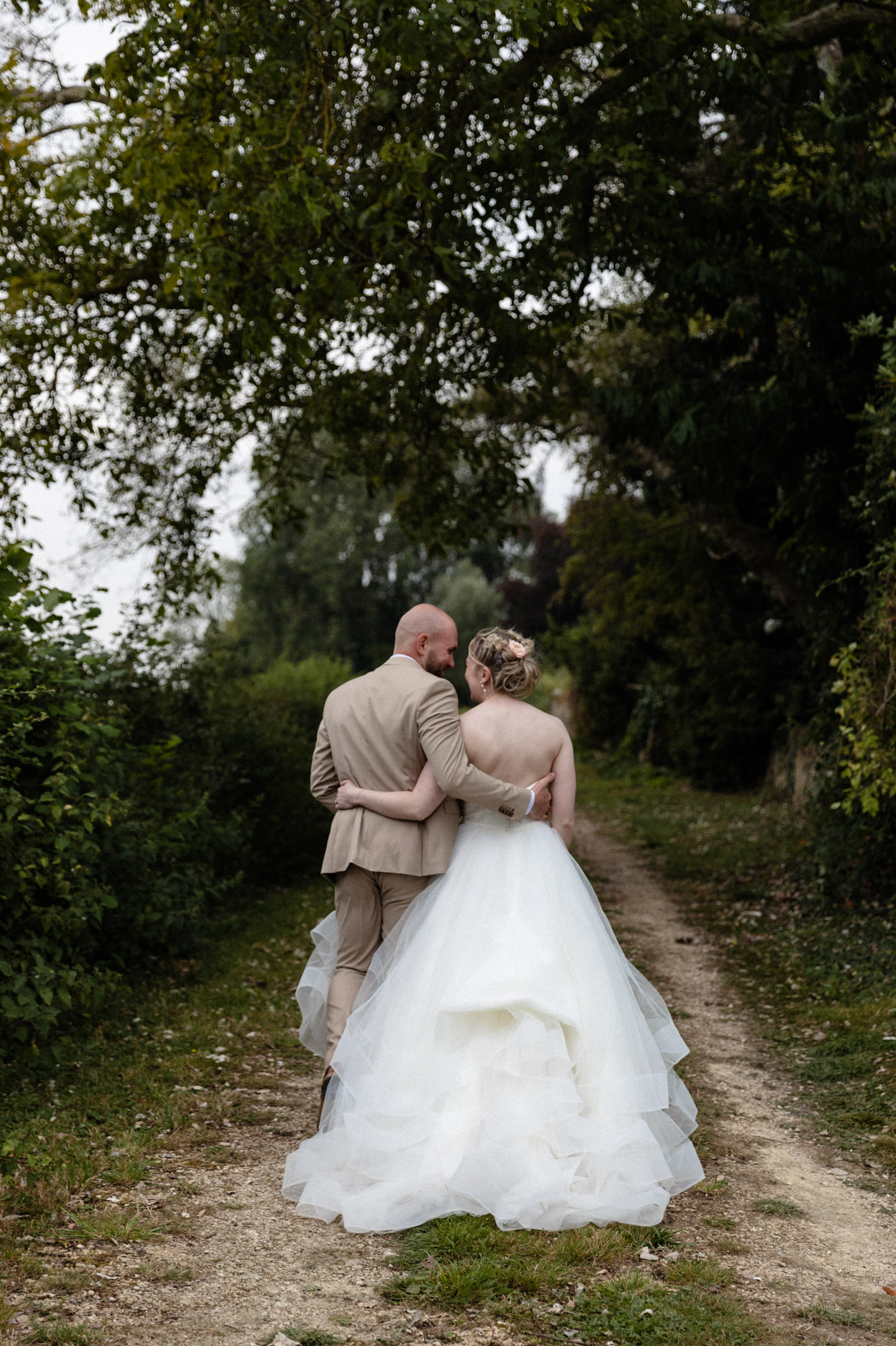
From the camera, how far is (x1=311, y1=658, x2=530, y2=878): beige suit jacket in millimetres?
4504

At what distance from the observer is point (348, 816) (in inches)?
186

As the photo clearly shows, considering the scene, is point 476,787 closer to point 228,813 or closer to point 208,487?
point 228,813

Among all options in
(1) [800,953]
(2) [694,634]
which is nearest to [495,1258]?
(1) [800,953]

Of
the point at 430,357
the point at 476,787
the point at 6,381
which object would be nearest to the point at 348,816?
the point at 476,787

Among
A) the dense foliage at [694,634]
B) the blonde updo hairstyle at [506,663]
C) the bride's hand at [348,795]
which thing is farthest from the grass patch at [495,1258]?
the dense foliage at [694,634]

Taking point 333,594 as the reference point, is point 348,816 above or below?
below

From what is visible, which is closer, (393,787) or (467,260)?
(393,787)

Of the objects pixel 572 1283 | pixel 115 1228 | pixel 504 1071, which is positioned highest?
pixel 504 1071

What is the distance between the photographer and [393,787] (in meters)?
4.70

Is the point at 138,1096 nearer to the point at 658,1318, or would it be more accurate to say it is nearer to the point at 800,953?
the point at 658,1318

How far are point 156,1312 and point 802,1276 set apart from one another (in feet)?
6.79

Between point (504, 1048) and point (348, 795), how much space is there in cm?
126

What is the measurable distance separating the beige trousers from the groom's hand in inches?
21.3

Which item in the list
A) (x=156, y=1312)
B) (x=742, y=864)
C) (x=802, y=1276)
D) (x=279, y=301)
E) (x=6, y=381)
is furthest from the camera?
(x=742, y=864)
